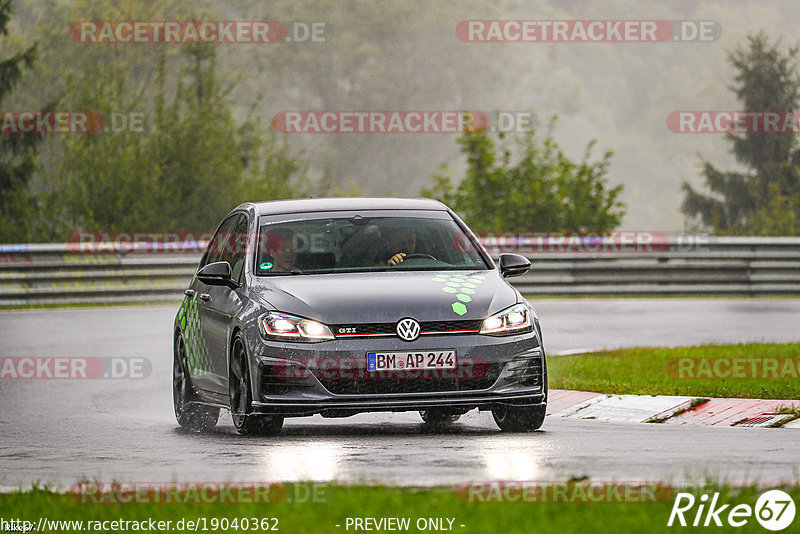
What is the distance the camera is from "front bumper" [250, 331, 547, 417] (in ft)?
31.5

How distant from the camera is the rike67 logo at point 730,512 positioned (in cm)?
636

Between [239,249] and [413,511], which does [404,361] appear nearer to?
[239,249]

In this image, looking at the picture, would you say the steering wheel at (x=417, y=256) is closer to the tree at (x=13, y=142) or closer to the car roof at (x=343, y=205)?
the car roof at (x=343, y=205)

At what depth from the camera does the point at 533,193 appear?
35031 millimetres

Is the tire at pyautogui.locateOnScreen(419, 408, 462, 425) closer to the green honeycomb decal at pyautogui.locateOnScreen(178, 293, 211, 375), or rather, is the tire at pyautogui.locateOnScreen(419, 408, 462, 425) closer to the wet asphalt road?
the wet asphalt road

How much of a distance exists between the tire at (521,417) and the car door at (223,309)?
1.83 meters

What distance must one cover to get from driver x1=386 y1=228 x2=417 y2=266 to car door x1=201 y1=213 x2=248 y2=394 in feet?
3.33

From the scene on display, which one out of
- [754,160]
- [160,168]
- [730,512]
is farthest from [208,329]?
[754,160]

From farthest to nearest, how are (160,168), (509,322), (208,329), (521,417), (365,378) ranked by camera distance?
(160,168) < (208,329) < (521,417) < (509,322) < (365,378)

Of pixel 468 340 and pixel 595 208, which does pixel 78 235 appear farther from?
pixel 468 340

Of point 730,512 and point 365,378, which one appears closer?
point 730,512

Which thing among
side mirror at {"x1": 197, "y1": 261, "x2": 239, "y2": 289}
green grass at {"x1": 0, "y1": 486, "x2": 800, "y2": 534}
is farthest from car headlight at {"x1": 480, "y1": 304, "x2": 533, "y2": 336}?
green grass at {"x1": 0, "y1": 486, "x2": 800, "y2": 534}

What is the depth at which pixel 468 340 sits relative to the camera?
31.9 ft

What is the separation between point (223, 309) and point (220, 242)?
1.55 meters
